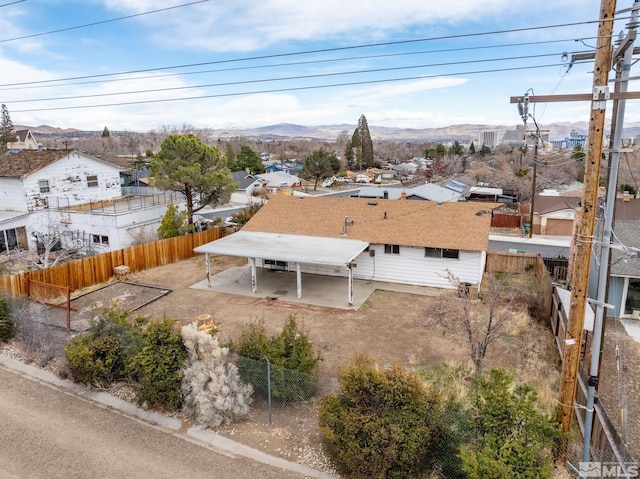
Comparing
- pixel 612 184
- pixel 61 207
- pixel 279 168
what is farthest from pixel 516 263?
pixel 279 168

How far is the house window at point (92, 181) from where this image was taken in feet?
106

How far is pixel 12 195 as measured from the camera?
28641 mm

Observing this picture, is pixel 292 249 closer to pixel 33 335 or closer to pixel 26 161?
pixel 33 335

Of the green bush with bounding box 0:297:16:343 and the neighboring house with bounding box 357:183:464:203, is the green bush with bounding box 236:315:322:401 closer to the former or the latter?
the green bush with bounding box 0:297:16:343

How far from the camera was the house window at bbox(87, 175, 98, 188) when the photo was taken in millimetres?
32250

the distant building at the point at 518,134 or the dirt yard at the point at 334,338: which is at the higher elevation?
the distant building at the point at 518,134

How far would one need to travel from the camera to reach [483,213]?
22094mm

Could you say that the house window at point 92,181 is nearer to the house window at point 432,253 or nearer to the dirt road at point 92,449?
the dirt road at point 92,449

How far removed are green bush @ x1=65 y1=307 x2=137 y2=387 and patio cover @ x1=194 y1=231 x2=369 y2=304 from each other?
26.4 ft

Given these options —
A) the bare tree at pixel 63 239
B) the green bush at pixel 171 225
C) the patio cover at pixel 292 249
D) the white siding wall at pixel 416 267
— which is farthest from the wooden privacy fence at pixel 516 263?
the bare tree at pixel 63 239

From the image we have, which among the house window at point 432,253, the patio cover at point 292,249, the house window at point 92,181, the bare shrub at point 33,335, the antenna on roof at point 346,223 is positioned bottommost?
the bare shrub at point 33,335

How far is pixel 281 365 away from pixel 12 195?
26313 mm

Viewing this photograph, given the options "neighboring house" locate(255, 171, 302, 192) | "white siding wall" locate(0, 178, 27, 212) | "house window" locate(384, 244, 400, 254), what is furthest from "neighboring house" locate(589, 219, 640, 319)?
"neighboring house" locate(255, 171, 302, 192)

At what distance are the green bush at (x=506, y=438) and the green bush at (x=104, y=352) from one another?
332 inches
